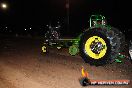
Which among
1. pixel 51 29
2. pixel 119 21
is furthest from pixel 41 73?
pixel 119 21

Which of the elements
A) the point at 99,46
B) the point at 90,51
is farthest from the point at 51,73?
the point at 99,46

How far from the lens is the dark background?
21.7m

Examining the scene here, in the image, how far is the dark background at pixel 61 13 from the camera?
21.7 meters

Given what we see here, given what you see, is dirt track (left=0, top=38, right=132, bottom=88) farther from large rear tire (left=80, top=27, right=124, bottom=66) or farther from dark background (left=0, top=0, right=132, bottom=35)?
dark background (left=0, top=0, right=132, bottom=35)

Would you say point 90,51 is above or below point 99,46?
below

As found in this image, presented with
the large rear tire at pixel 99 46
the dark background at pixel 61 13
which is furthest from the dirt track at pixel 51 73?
the dark background at pixel 61 13

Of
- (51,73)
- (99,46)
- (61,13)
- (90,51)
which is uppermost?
(61,13)

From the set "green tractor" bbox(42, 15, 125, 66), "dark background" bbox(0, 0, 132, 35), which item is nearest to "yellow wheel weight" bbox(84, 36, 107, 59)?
"green tractor" bbox(42, 15, 125, 66)

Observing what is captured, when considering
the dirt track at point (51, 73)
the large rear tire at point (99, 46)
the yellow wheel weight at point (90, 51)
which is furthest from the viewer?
the yellow wheel weight at point (90, 51)

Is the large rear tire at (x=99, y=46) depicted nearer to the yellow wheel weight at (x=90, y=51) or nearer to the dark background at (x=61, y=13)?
the yellow wheel weight at (x=90, y=51)

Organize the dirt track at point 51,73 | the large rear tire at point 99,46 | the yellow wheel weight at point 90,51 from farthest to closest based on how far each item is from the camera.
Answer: the yellow wheel weight at point 90,51, the large rear tire at point 99,46, the dirt track at point 51,73

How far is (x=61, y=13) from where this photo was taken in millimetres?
36875

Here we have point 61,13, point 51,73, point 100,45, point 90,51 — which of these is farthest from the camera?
point 61,13

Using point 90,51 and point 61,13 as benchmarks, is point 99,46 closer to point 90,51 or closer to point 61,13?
point 90,51
